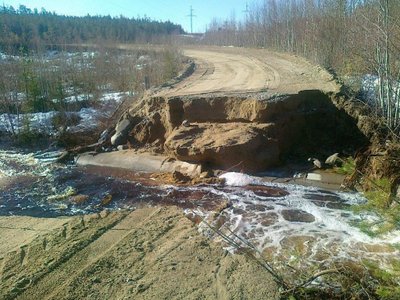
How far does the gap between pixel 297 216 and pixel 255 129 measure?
12.6 feet

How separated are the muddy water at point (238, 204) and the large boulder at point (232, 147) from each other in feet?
1.83

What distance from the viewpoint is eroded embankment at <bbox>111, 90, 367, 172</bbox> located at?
12.1 m

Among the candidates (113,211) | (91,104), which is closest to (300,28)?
(91,104)

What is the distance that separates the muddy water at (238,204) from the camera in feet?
25.5

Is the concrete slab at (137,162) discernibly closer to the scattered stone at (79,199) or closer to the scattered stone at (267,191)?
the scattered stone at (267,191)

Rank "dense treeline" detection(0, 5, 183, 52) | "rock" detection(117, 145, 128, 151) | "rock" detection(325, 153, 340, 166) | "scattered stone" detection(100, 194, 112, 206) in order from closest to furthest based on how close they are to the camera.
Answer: "scattered stone" detection(100, 194, 112, 206), "rock" detection(325, 153, 340, 166), "rock" detection(117, 145, 128, 151), "dense treeline" detection(0, 5, 183, 52)

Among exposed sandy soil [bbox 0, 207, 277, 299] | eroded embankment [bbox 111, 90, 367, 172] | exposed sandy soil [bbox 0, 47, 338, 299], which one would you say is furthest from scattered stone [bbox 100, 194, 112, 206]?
eroded embankment [bbox 111, 90, 367, 172]

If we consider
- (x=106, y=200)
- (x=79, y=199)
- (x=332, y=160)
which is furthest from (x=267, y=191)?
(x=79, y=199)

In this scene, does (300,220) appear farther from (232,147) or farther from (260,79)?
(260,79)

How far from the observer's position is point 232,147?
11.9m

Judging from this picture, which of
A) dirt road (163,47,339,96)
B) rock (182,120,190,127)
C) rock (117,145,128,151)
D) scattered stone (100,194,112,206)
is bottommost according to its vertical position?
scattered stone (100,194,112,206)

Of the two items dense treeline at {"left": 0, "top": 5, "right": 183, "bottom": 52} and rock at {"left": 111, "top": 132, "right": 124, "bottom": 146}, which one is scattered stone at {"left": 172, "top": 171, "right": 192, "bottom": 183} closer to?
rock at {"left": 111, "top": 132, "right": 124, "bottom": 146}

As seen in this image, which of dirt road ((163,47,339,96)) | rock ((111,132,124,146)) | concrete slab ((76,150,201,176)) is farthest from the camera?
rock ((111,132,124,146))

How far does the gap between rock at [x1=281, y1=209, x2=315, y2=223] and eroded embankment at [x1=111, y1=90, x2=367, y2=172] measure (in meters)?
2.69
